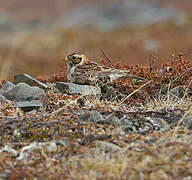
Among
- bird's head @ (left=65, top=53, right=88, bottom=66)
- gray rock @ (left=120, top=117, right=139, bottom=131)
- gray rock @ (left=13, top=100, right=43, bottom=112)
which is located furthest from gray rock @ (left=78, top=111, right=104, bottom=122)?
bird's head @ (left=65, top=53, right=88, bottom=66)

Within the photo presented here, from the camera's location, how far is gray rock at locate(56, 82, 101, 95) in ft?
20.7

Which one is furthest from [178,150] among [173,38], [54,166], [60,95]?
[173,38]

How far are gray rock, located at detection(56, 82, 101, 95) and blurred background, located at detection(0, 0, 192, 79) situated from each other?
1.46m

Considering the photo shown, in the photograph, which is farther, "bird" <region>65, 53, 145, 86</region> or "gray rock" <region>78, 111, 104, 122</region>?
"bird" <region>65, 53, 145, 86</region>

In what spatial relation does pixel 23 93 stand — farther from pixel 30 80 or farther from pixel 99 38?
pixel 99 38

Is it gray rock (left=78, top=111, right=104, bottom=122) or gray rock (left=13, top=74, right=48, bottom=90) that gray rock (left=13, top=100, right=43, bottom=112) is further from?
gray rock (left=13, top=74, right=48, bottom=90)

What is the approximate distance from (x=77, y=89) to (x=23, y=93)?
0.82 m

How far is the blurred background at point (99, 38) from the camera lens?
26123 millimetres

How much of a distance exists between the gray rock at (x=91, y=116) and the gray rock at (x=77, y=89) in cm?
140

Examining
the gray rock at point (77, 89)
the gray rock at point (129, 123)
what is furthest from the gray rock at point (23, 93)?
the gray rock at point (129, 123)

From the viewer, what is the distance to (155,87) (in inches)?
265

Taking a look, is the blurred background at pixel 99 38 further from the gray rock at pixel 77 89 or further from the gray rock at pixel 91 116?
the gray rock at pixel 91 116

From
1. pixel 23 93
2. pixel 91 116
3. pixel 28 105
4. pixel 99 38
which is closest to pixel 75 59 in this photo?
pixel 23 93

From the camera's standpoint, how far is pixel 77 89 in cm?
640
